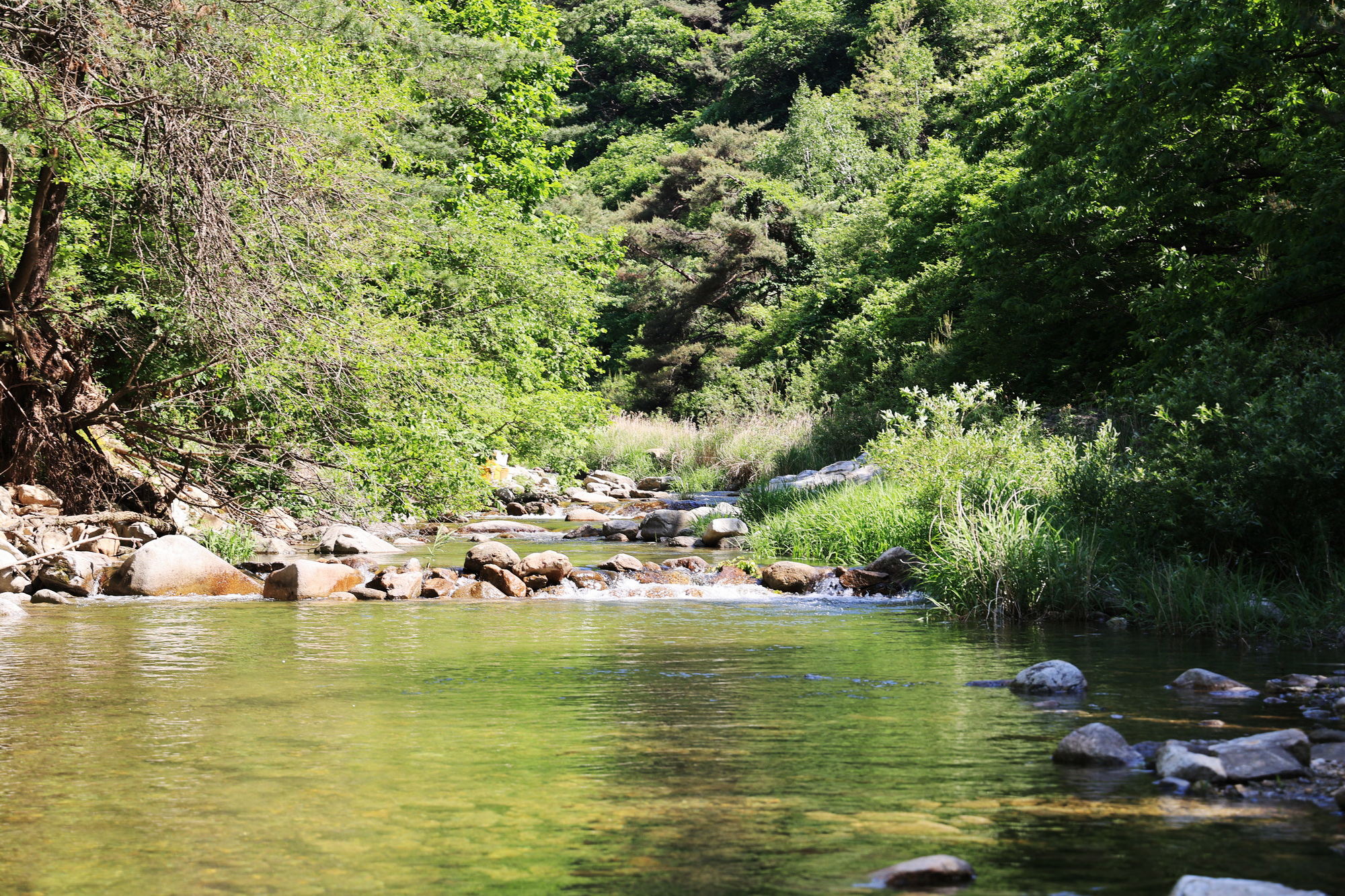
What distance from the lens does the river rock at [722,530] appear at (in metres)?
18.1

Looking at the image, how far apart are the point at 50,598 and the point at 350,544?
226 inches

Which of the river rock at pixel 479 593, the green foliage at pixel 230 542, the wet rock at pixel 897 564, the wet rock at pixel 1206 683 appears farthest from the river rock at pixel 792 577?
the green foliage at pixel 230 542

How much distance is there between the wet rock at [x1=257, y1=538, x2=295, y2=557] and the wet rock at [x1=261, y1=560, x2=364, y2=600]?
3722 mm

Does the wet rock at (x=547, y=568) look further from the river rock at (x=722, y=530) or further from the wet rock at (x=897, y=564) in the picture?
the river rock at (x=722, y=530)

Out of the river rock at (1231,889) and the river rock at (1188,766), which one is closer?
the river rock at (1231,889)

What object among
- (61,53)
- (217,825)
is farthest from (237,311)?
(217,825)

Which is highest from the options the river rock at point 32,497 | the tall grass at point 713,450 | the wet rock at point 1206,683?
the tall grass at point 713,450

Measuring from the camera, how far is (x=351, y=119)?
54.3 feet

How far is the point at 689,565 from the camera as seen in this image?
14438mm

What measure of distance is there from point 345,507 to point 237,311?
3799mm

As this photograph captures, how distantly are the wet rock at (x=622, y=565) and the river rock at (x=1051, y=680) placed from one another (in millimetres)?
7758

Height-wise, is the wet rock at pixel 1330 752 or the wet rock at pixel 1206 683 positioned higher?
the wet rock at pixel 1206 683

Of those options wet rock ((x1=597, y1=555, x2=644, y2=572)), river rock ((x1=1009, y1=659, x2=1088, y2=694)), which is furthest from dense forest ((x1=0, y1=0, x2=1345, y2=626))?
river rock ((x1=1009, y1=659, x2=1088, y2=694))

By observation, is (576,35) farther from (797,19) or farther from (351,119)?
(351,119)
